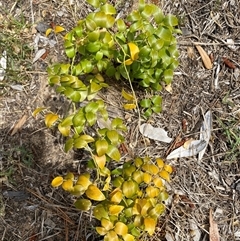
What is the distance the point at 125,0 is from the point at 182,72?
51 cm

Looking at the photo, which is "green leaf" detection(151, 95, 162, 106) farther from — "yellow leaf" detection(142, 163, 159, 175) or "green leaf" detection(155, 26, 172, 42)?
"yellow leaf" detection(142, 163, 159, 175)

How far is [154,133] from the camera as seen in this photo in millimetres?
2215

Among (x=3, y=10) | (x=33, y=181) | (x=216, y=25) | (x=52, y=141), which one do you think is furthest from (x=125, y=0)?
(x=33, y=181)

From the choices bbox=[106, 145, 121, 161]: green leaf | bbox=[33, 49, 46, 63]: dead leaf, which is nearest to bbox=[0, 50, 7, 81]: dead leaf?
bbox=[33, 49, 46, 63]: dead leaf

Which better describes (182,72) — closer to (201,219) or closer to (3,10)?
(201,219)

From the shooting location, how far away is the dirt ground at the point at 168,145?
209 cm

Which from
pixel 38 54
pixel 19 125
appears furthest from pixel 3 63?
pixel 19 125

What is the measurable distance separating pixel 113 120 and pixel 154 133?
0.48m

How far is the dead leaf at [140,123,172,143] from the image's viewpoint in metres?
2.21

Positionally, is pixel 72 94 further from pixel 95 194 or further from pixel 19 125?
pixel 19 125

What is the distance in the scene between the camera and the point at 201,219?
2.09 metres

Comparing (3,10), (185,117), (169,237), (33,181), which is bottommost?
(169,237)

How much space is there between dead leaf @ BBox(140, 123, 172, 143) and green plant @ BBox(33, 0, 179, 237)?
0.26 m

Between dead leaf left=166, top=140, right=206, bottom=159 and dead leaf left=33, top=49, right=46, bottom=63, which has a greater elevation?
dead leaf left=33, top=49, right=46, bottom=63
